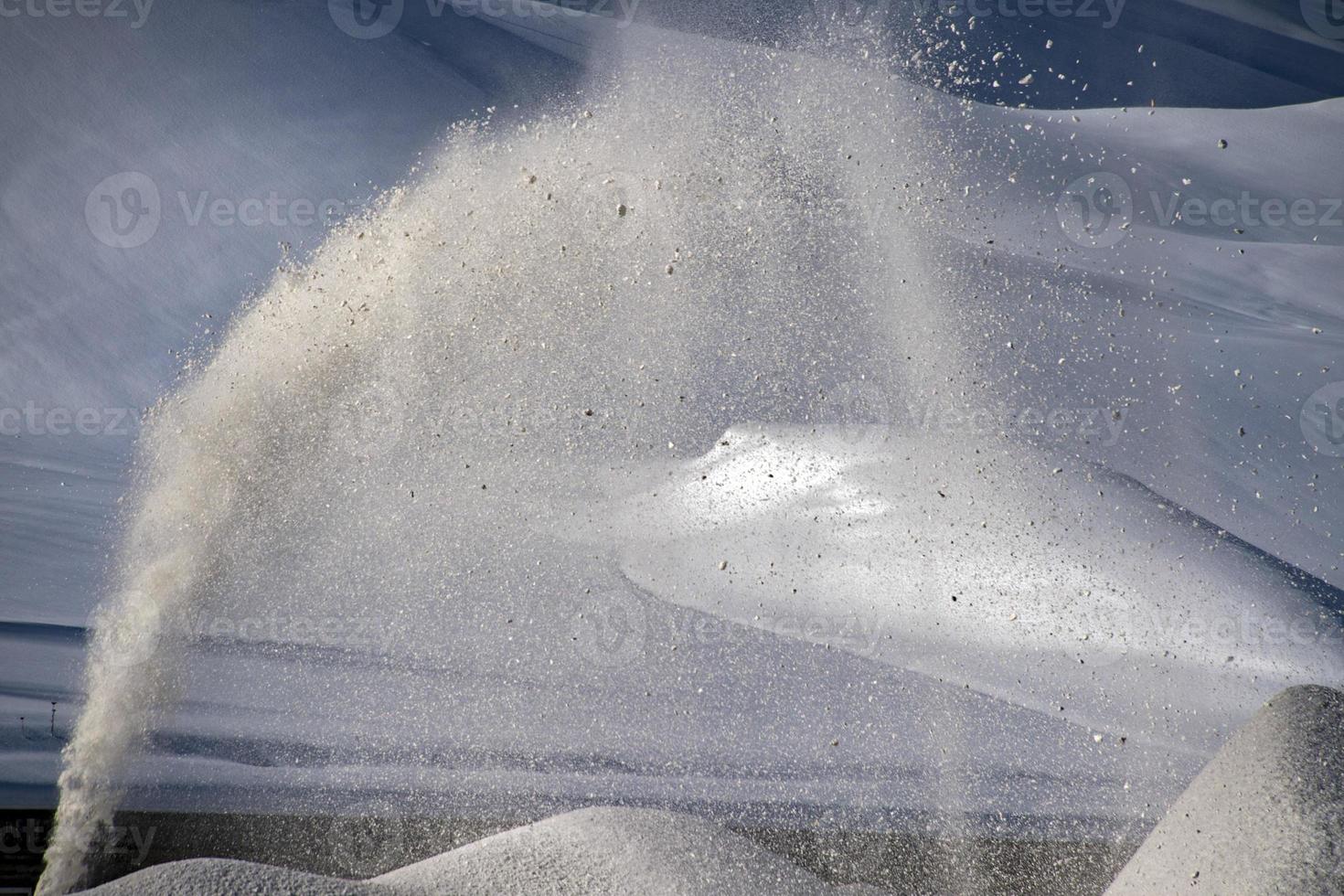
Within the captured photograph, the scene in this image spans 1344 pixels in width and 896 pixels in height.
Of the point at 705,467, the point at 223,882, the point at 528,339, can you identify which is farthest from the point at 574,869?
the point at 528,339

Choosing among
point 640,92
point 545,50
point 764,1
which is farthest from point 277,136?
point 764,1

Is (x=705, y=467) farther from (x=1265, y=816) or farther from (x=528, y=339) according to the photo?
(x=1265, y=816)

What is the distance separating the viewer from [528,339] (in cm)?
288

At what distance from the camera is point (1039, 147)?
2.72 m

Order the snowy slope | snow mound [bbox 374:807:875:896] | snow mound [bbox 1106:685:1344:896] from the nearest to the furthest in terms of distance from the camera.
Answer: snow mound [bbox 1106:685:1344:896]
snow mound [bbox 374:807:875:896]
the snowy slope

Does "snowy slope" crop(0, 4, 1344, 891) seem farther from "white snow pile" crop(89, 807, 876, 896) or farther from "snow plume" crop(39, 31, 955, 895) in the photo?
"white snow pile" crop(89, 807, 876, 896)

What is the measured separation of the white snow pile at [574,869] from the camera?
2.02 meters

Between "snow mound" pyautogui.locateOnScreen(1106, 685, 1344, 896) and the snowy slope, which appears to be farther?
the snowy slope

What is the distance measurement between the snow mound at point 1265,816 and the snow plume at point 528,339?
4.35 feet

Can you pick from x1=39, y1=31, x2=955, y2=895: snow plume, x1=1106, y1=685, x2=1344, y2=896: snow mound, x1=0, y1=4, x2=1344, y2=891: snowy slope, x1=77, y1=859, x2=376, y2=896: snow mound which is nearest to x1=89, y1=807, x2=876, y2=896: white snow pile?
x1=77, y1=859, x2=376, y2=896: snow mound

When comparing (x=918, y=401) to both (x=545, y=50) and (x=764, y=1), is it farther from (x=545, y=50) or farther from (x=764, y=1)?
(x=545, y=50)

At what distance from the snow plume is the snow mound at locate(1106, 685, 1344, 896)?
1.32 metres

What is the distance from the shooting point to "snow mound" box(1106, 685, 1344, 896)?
1.98m

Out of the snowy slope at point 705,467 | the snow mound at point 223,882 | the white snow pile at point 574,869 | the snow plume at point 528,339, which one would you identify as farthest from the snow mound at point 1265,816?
the snow mound at point 223,882
